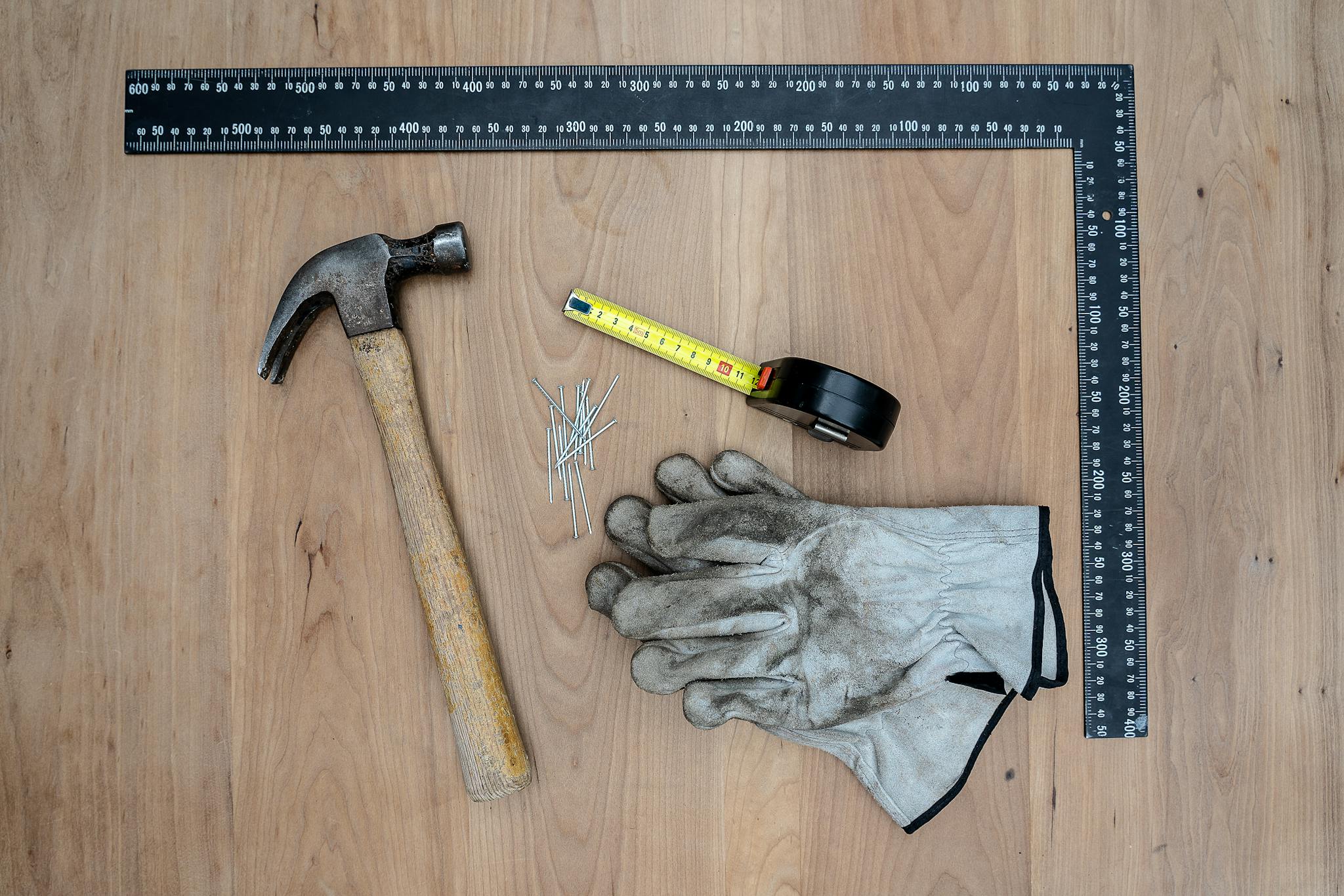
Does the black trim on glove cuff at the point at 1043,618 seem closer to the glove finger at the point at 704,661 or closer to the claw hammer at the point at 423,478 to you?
the glove finger at the point at 704,661

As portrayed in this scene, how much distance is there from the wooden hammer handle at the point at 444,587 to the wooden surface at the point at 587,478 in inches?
3.7

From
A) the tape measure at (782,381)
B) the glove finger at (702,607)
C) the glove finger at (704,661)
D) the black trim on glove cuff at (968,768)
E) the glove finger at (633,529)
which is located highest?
the tape measure at (782,381)

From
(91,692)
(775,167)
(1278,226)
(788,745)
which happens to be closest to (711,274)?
(775,167)

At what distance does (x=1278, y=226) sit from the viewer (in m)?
1.64

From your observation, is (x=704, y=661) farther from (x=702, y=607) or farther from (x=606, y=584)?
(x=606, y=584)

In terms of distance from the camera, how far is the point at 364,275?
4.91ft

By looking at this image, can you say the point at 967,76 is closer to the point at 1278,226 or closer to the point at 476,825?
the point at 1278,226

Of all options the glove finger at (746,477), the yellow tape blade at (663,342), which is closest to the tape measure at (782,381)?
the yellow tape blade at (663,342)

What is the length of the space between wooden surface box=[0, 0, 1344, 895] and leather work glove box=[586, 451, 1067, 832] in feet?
0.48

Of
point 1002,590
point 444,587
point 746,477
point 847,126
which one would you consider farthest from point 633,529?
point 847,126

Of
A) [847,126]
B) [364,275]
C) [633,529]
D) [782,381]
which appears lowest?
[633,529]

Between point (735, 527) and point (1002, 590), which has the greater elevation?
point (735, 527)

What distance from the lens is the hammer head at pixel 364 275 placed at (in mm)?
1496

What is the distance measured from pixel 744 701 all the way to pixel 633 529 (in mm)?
365
